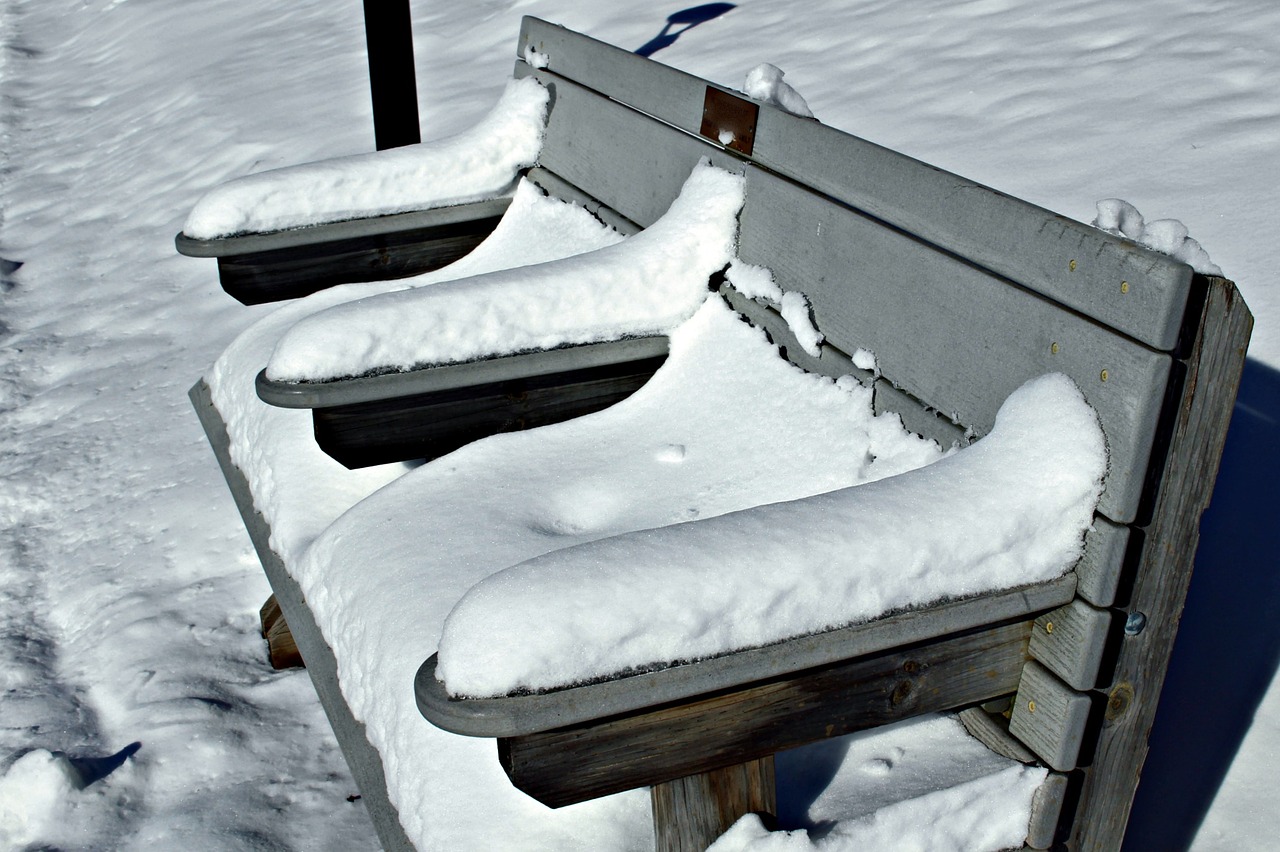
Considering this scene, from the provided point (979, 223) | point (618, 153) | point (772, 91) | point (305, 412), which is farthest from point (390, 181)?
point (979, 223)

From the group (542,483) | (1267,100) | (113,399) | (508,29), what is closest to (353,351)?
(542,483)

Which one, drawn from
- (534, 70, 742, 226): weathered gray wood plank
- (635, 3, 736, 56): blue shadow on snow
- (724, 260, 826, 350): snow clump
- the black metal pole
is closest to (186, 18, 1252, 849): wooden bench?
→ (724, 260, 826, 350): snow clump

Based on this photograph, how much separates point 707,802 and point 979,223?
2.74ft

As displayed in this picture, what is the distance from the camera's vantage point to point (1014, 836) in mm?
1570

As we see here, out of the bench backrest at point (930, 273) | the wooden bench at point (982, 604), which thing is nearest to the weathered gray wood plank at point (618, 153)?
the bench backrest at point (930, 273)

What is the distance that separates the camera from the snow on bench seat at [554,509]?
1.55 meters

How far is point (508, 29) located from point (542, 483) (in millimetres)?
4998

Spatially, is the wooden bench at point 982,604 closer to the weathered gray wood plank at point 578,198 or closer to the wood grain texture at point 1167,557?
the wood grain texture at point 1167,557

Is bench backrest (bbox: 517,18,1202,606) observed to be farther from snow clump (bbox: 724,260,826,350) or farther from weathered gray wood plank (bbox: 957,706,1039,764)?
weathered gray wood plank (bbox: 957,706,1039,764)

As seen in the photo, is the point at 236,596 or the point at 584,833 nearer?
the point at 584,833

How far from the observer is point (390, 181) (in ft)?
10.0

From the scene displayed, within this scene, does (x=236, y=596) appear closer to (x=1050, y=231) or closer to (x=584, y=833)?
(x=584, y=833)

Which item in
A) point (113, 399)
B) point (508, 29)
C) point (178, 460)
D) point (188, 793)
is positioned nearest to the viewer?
point (188, 793)

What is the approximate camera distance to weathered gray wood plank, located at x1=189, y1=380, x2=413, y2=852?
1695 millimetres
